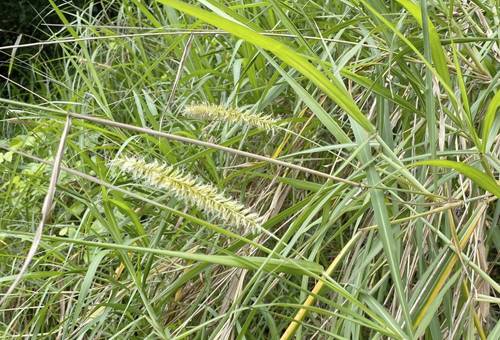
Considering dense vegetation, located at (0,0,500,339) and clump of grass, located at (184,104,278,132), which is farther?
clump of grass, located at (184,104,278,132)

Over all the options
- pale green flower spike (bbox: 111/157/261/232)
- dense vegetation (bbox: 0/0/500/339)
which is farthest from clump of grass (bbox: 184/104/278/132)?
pale green flower spike (bbox: 111/157/261/232)

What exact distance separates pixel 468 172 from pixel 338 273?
46 centimetres

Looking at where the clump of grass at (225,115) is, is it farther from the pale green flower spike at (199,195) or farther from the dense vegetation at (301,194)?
the pale green flower spike at (199,195)

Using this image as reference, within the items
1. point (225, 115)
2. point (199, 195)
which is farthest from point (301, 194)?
point (199, 195)

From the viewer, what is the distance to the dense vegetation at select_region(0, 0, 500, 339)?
752 mm

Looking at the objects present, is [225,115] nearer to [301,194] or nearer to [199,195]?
[199,195]

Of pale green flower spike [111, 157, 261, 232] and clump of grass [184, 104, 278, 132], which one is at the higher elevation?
pale green flower spike [111, 157, 261, 232]

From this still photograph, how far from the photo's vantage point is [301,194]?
128cm

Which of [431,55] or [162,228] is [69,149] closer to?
[162,228]

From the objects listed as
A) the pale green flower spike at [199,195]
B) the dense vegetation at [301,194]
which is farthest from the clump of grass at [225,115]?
the pale green flower spike at [199,195]

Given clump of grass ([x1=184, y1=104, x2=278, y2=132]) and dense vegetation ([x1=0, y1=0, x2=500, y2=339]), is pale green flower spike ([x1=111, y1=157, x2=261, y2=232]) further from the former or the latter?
clump of grass ([x1=184, y1=104, x2=278, y2=132])

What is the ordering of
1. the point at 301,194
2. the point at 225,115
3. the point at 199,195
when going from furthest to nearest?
1. the point at 301,194
2. the point at 225,115
3. the point at 199,195

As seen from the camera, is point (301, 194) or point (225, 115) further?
point (301, 194)

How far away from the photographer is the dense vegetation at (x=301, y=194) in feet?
2.47
